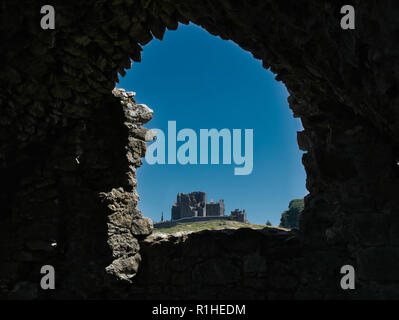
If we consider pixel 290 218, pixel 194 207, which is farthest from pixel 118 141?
pixel 194 207

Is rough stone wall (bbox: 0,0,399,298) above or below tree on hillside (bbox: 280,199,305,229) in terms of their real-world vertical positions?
above

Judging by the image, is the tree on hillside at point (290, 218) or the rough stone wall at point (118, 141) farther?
the tree on hillside at point (290, 218)

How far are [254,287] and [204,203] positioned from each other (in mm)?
45584

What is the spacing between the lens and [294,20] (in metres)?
2.75

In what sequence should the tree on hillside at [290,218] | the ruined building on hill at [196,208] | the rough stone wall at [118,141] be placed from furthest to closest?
A: the ruined building on hill at [196,208] → the tree on hillside at [290,218] → the rough stone wall at [118,141]

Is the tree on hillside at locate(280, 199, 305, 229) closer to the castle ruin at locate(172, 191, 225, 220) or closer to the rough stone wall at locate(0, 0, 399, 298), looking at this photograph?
the castle ruin at locate(172, 191, 225, 220)

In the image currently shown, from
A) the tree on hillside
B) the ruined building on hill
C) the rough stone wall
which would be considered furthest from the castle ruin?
the rough stone wall

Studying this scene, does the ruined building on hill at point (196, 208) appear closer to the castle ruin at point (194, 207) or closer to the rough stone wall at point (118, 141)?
the castle ruin at point (194, 207)

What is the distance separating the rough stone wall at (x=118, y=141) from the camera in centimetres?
312

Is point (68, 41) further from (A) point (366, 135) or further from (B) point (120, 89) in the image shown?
(A) point (366, 135)

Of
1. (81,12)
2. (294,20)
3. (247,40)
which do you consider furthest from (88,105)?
(294,20)

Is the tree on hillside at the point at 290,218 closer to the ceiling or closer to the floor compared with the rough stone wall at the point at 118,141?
closer to the floor

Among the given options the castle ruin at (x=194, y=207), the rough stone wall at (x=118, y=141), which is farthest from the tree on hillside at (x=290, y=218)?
the rough stone wall at (x=118, y=141)

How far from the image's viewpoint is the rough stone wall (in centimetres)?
312
